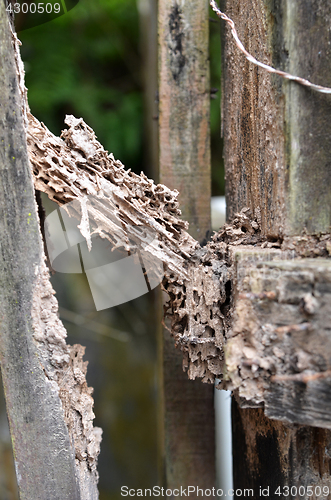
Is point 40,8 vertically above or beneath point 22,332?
above

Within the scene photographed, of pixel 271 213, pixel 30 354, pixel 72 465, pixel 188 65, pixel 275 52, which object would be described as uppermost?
pixel 188 65

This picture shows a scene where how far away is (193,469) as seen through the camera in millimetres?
1170

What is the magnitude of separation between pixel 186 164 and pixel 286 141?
0.47 metres

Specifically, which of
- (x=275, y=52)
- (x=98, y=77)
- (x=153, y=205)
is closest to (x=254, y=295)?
(x=153, y=205)

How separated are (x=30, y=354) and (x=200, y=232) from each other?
64 cm

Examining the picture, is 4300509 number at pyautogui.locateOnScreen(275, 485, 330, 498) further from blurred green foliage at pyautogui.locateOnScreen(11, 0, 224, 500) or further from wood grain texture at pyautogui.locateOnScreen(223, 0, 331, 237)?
blurred green foliage at pyautogui.locateOnScreen(11, 0, 224, 500)

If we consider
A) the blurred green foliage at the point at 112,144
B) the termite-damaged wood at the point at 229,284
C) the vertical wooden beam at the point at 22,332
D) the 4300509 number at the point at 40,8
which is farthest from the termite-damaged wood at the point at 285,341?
the blurred green foliage at the point at 112,144

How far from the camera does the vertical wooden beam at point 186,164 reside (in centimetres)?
107

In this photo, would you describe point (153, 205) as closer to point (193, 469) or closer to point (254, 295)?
point (254, 295)

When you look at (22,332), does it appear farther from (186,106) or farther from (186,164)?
(186,106)

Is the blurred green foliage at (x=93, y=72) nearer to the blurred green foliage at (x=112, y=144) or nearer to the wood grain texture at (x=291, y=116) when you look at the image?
the blurred green foliage at (x=112, y=144)

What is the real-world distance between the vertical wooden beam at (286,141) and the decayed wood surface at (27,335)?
1.60ft

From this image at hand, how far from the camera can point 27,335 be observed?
0.74 metres

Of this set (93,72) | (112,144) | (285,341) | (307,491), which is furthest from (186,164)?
(93,72)
